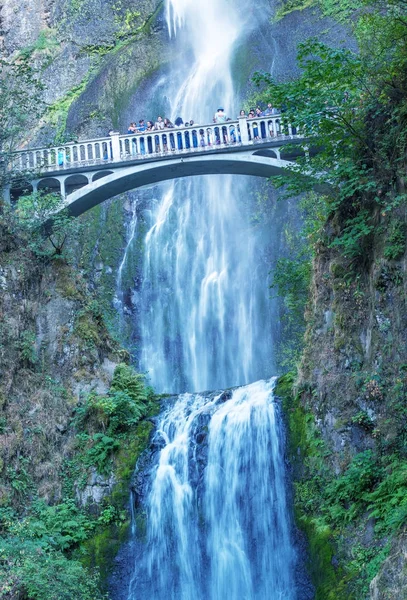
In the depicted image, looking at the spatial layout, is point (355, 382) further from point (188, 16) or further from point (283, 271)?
point (188, 16)

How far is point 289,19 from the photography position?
1169 inches

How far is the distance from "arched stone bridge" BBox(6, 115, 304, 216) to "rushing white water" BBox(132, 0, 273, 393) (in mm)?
6218

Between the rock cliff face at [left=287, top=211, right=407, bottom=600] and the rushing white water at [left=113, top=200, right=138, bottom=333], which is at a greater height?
the rushing white water at [left=113, top=200, right=138, bottom=333]

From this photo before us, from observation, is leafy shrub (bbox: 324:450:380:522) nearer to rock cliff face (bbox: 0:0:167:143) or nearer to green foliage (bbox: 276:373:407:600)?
green foliage (bbox: 276:373:407:600)

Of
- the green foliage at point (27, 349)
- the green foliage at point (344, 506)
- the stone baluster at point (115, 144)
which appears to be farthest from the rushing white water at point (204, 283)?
the green foliage at point (344, 506)

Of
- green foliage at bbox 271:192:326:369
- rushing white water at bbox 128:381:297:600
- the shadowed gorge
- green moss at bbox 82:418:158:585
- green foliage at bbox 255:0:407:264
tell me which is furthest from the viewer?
green foliage at bbox 271:192:326:369

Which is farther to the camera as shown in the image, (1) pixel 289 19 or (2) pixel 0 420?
(1) pixel 289 19

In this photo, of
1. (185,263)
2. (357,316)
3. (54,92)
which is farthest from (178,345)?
(54,92)

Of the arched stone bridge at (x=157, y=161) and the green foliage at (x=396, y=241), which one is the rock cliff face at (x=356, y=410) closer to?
the green foliage at (x=396, y=241)

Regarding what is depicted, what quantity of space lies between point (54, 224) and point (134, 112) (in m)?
14.2

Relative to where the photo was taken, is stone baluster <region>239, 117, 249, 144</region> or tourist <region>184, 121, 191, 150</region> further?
tourist <region>184, 121, 191, 150</region>

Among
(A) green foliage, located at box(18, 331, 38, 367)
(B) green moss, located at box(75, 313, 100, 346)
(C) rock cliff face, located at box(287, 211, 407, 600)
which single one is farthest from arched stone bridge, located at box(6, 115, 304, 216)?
(C) rock cliff face, located at box(287, 211, 407, 600)

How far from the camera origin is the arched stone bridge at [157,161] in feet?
60.0

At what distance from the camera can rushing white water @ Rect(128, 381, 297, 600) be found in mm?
12109
